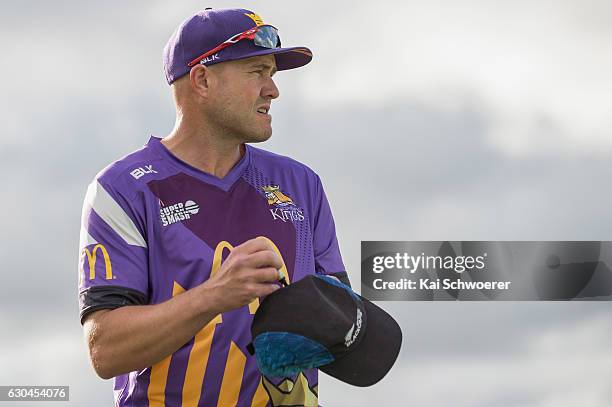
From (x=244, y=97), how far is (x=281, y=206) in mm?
728

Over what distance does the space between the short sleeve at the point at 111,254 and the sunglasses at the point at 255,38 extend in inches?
36.9

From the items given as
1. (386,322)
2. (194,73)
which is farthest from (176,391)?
(194,73)

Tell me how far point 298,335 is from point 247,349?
0.52 m

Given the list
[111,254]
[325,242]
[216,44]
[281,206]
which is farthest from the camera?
[325,242]

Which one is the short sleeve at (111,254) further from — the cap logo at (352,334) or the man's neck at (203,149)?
the cap logo at (352,334)

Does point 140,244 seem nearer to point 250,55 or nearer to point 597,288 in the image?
point 250,55

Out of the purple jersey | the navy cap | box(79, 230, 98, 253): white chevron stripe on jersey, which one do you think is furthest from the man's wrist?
box(79, 230, 98, 253): white chevron stripe on jersey

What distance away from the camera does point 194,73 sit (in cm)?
612

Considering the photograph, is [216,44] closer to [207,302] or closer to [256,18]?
[256,18]

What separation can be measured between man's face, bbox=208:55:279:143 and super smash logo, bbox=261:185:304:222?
0.41 meters

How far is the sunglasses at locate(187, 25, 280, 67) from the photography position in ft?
19.8

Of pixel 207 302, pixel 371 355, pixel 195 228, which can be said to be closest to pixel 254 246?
pixel 207 302

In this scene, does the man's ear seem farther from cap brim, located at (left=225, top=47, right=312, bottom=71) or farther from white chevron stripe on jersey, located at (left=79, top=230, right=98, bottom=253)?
white chevron stripe on jersey, located at (left=79, top=230, right=98, bottom=253)

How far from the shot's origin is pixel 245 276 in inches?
200
